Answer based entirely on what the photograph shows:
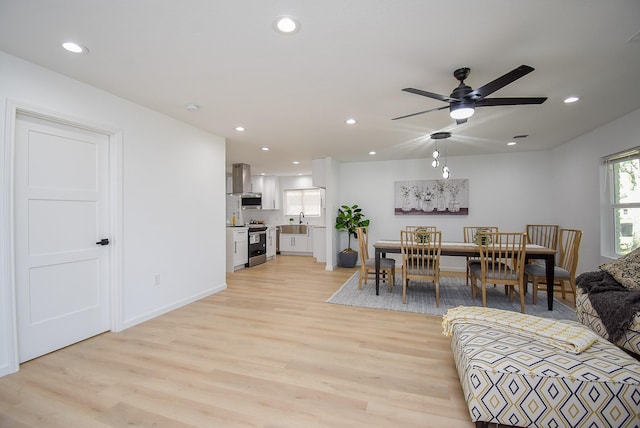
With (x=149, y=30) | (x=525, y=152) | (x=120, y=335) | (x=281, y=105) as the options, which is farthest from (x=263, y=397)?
(x=525, y=152)

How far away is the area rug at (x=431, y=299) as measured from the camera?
3346 millimetres

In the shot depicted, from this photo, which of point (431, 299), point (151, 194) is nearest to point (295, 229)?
point (431, 299)

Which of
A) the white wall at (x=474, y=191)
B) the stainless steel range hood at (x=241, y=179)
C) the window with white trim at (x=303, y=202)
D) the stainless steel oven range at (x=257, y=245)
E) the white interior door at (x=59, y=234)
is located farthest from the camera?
the window with white trim at (x=303, y=202)

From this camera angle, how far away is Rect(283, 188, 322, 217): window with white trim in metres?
8.55

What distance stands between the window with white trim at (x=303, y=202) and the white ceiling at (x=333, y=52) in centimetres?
512

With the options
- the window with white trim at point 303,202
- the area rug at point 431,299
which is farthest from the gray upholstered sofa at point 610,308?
the window with white trim at point 303,202

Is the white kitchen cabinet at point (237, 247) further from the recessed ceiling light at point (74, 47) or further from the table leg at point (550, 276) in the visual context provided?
the table leg at point (550, 276)

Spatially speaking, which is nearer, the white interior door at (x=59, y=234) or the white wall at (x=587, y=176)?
the white interior door at (x=59, y=234)

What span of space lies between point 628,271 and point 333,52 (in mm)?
3120

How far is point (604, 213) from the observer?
378 cm

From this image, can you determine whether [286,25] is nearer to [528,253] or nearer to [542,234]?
[528,253]

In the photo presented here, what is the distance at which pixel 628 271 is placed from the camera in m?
2.31

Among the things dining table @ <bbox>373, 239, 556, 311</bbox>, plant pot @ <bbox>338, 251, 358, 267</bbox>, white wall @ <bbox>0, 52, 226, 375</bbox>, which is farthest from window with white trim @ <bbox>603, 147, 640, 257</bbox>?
white wall @ <bbox>0, 52, 226, 375</bbox>

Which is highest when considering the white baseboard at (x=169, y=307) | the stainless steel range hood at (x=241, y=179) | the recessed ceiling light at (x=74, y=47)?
the recessed ceiling light at (x=74, y=47)
